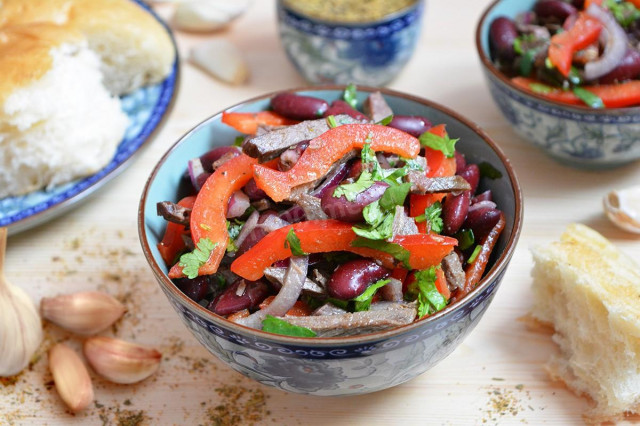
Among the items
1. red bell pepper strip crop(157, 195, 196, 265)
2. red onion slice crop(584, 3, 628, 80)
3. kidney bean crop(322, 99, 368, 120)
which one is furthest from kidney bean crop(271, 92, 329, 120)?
red onion slice crop(584, 3, 628, 80)

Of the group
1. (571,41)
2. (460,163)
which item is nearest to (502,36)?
(571,41)

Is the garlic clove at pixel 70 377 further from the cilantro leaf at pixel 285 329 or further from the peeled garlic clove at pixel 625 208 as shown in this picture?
the peeled garlic clove at pixel 625 208

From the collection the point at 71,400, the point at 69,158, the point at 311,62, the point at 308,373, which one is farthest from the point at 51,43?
the point at 308,373

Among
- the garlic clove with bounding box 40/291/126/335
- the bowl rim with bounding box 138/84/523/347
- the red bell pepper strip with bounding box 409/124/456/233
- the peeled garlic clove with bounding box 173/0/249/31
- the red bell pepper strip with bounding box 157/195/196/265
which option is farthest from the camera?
the peeled garlic clove with bounding box 173/0/249/31

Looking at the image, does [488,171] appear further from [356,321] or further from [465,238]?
[356,321]

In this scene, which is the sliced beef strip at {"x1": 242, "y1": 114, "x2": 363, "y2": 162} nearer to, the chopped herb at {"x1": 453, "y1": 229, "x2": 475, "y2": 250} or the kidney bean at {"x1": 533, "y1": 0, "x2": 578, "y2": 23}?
the chopped herb at {"x1": 453, "y1": 229, "x2": 475, "y2": 250}

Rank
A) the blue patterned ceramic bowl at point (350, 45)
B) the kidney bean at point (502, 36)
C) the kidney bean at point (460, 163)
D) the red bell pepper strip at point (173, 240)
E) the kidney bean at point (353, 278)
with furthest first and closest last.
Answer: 1. the blue patterned ceramic bowl at point (350, 45)
2. the kidney bean at point (502, 36)
3. the kidney bean at point (460, 163)
4. the red bell pepper strip at point (173, 240)
5. the kidney bean at point (353, 278)

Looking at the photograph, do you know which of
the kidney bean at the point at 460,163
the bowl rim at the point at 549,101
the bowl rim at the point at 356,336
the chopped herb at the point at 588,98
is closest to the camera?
the bowl rim at the point at 356,336

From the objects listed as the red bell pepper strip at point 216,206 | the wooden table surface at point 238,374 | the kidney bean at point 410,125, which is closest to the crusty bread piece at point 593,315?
the wooden table surface at point 238,374
